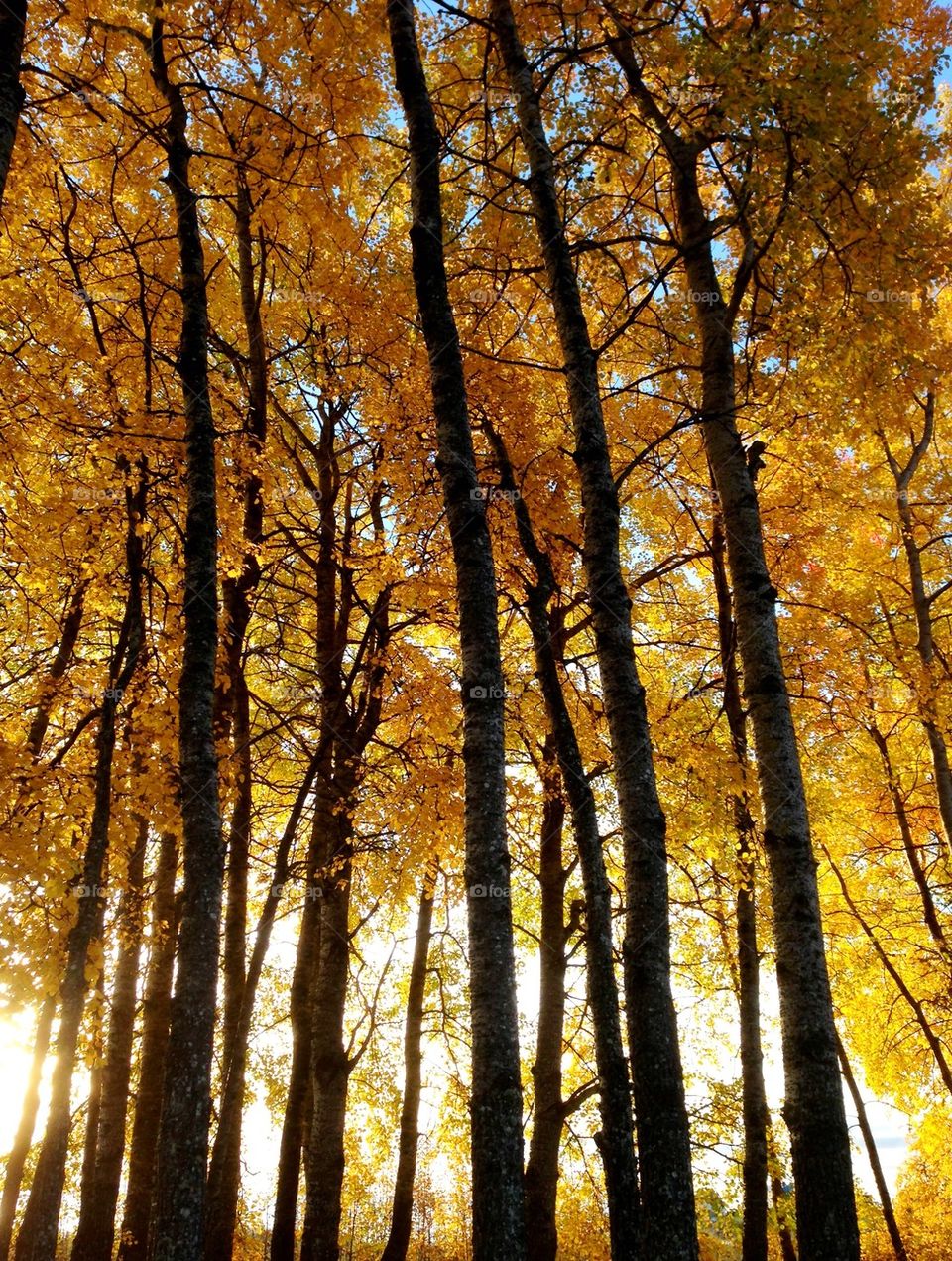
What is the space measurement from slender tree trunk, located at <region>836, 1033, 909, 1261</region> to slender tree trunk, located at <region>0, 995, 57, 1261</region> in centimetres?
1265

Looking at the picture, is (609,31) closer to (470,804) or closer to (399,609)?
(399,609)

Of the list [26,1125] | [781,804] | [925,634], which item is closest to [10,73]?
[781,804]

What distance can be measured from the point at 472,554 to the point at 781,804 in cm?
246

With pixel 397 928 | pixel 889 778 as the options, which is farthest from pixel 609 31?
pixel 397 928

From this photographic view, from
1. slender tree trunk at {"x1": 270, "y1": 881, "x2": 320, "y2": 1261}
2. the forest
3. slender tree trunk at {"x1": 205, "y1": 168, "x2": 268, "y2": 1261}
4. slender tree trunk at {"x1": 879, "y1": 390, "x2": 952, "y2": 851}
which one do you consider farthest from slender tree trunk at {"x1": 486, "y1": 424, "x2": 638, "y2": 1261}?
slender tree trunk at {"x1": 879, "y1": 390, "x2": 952, "y2": 851}

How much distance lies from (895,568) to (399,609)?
8456 mm

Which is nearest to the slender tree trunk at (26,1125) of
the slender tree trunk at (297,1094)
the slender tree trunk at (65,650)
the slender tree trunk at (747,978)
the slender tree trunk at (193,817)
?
the slender tree trunk at (297,1094)

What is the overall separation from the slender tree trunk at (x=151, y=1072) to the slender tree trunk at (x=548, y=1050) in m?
4.08

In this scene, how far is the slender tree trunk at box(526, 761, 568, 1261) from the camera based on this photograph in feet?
29.7

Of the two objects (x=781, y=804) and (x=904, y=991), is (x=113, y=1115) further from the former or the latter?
(x=904, y=991)

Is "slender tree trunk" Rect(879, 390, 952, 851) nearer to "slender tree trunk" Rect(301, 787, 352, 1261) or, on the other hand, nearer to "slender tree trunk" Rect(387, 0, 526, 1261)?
"slender tree trunk" Rect(387, 0, 526, 1261)

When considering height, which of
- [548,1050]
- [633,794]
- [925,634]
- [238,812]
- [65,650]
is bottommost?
[548,1050]

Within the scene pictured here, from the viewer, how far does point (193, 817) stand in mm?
5191

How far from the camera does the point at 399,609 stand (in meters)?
10.4
